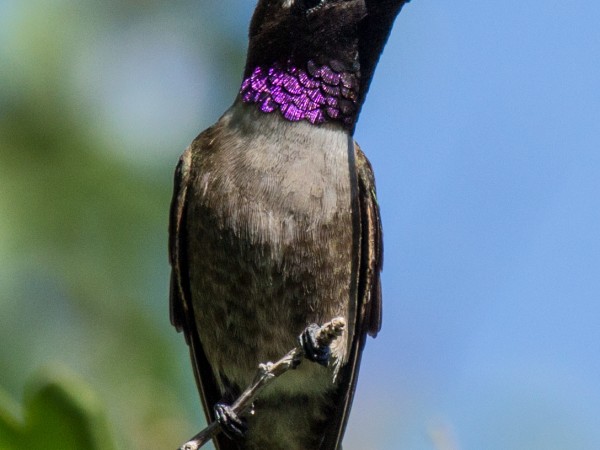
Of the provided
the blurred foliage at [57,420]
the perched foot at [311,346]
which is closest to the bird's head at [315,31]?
the perched foot at [311,346]

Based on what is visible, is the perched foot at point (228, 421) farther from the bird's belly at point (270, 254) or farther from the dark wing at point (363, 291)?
the dark wing at point (363, 291)

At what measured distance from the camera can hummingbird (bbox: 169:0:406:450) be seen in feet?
12.8

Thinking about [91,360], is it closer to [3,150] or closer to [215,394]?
[215,394]

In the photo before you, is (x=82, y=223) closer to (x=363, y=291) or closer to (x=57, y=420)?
(x=363, y=291)

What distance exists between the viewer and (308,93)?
4.20 meters

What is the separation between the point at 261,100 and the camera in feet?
13.8

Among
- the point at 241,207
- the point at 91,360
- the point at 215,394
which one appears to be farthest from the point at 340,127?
the point at 91,360

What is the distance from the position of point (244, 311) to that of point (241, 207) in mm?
410

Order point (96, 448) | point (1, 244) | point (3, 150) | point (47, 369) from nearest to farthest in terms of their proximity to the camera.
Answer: point (96, 448), point (47, 369), point (1, 244), point (3, 150)

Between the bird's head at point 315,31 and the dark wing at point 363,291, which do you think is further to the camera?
the bird's head at point 315,31

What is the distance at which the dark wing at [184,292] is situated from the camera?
417 centimetres

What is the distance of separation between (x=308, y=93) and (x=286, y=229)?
0.66 metres

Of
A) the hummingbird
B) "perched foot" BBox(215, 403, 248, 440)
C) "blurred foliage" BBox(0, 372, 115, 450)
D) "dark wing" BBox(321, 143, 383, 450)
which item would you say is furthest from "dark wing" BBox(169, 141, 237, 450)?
"blurred foliage" BBox(0, 372, 115, 450)

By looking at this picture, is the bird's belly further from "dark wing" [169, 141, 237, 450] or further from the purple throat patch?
the purple throat patch
